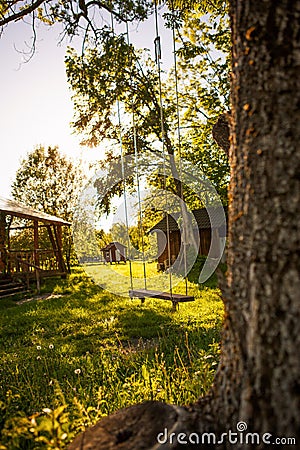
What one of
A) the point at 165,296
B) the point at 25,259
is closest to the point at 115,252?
the point at 25,259

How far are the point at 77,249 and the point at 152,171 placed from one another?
7023 mm

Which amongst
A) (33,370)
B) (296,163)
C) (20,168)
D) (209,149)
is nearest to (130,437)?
(296,163)

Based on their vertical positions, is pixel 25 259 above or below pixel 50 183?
below

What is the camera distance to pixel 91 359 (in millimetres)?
4711

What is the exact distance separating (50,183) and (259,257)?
23889mm

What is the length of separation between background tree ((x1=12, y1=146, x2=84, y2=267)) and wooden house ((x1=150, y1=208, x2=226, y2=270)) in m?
5.24

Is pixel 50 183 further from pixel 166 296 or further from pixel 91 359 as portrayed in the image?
pixel 91 359

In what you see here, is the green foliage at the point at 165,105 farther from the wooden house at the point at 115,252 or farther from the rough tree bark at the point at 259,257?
the rough tree bark at the point at 259,257

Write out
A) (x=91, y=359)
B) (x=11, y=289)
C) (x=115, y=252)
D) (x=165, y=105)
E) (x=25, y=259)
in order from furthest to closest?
(x=115, y=252)
(x=165, y=105)
(x=25, y=259)
(x=11, y=289)
(x=91, y=359)

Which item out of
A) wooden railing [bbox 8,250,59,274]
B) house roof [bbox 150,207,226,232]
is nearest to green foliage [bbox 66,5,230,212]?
house roof [bbox 150,207,226,232]

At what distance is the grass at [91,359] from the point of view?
2361 mm

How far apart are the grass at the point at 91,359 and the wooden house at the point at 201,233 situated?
7.98 m

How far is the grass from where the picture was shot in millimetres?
2361

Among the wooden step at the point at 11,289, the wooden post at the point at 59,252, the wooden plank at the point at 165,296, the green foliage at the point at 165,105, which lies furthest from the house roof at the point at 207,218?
the wooden plank at the point at 165,296
